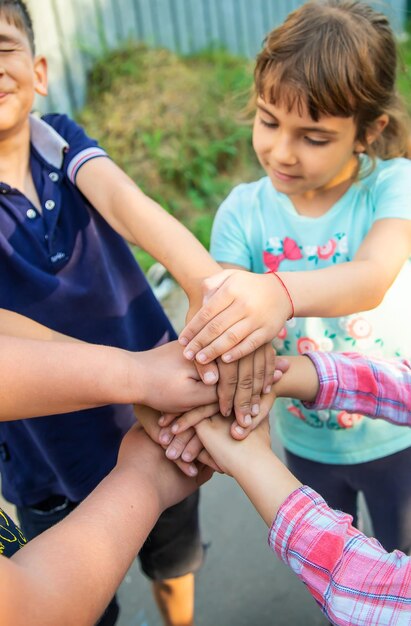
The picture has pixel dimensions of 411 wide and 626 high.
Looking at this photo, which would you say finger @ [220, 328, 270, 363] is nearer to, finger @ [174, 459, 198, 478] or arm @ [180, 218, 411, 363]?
arm @ [180, 218, 411, 363]

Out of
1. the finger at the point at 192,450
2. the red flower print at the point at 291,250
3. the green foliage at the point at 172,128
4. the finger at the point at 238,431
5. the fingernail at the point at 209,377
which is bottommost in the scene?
the green foliage at the point at 172,128

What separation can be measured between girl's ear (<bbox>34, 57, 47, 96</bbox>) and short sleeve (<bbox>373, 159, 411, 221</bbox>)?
0.76 metres

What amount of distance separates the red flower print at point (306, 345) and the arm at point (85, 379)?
0.34 metres

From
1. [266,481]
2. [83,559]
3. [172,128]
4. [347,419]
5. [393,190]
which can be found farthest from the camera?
[172,128]

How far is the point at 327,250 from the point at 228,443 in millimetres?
510

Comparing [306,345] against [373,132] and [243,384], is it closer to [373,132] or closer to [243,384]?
[243,384]

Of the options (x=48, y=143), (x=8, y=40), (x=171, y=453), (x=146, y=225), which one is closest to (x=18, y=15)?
(x=8, y=40)

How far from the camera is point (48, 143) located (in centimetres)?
146

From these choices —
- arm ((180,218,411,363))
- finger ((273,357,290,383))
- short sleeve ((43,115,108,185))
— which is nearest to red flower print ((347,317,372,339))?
arm ((180,218,411,363))

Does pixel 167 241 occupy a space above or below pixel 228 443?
above

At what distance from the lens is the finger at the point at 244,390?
1275 mm

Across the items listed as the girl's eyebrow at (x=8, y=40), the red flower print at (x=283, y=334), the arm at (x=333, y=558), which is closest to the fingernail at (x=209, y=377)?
the arm at (x=333, y=558)

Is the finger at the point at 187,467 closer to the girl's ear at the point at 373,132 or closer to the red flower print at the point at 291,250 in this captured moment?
the red flower print at the point at 291,250

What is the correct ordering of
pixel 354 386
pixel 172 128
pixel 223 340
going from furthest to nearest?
pixel 172 128 → pixel 354 386 → pixel 223 340
